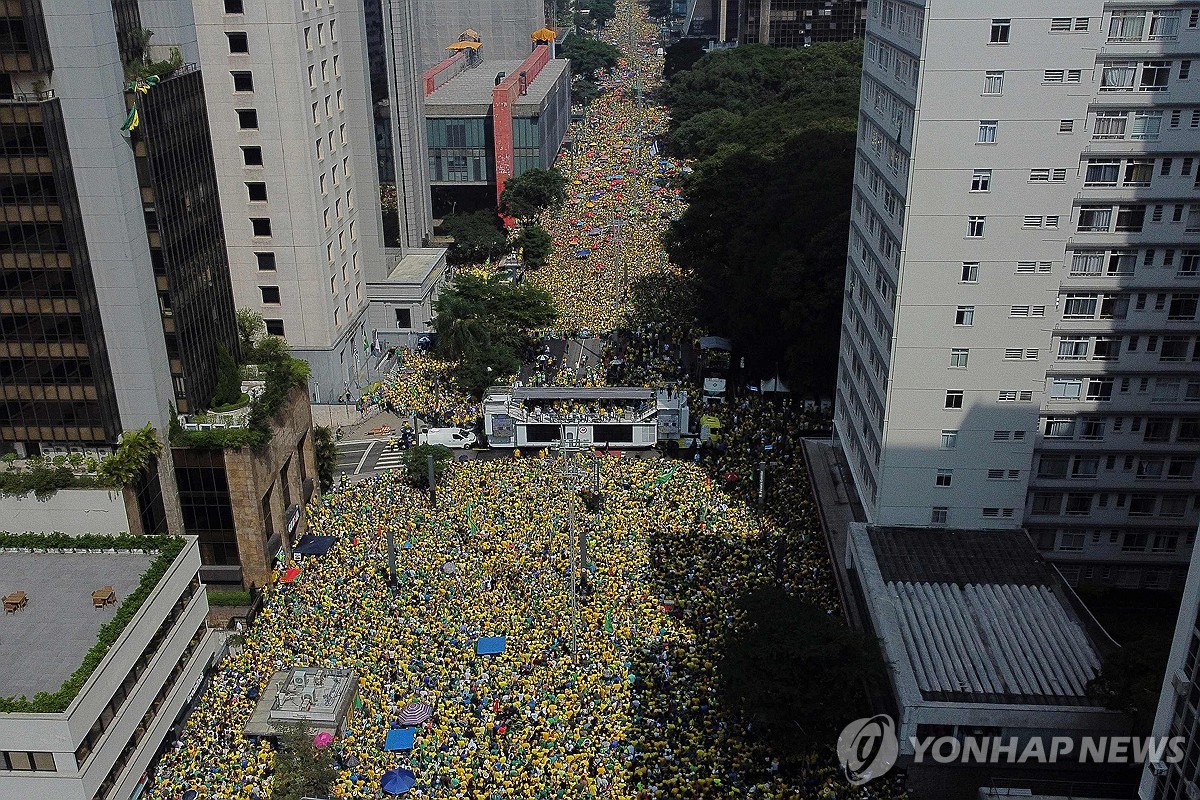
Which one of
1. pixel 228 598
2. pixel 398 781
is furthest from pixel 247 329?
pixel 398 781

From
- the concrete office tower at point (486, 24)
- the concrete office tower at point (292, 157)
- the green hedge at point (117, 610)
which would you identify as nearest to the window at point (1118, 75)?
the green hedge at point (117, 610)

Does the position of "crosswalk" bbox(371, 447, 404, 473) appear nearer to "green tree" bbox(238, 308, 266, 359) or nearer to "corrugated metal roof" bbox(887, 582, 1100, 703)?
"green tree" bbox(238, 308, 266, 359)

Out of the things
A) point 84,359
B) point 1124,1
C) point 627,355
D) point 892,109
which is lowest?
point 627,355

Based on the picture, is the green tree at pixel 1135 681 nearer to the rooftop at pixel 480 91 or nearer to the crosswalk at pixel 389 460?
the crosswalk at pixel 389 460

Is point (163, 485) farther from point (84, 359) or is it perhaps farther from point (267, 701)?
point (267, 701)

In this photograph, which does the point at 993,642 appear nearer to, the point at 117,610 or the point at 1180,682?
the point at 1180,682

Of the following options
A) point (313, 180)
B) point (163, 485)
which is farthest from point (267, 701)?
point (313, 180)
